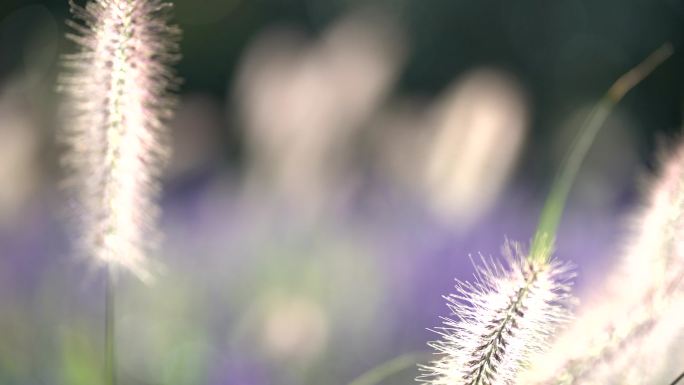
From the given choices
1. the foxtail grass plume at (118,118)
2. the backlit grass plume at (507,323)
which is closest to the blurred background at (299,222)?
the foxtail grass plume at (118,118)

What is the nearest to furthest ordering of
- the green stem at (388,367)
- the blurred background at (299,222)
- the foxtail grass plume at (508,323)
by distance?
the foxtail grass plume at (508,323) < the green stem at (388,367) < the blurred background at (299,222)

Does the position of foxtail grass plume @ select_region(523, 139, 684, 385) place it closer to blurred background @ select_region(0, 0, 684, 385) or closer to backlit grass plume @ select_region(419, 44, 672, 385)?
backlit grass plume @ select_region(419, 44, 672, 385)

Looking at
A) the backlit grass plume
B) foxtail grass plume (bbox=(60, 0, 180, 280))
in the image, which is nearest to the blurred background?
→ foxtail grass plume (bbox=(60, 0, 180, 280))

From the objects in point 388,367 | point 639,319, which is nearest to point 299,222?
point 388,367

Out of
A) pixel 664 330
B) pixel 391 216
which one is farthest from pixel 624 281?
pixel 391 216

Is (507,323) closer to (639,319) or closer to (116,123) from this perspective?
(639,319)

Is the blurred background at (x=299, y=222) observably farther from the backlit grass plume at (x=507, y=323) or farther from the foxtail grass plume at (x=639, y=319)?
the backlit grass plume at (x=507, y=323)

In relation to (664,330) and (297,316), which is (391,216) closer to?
(297,316)
